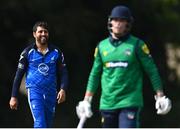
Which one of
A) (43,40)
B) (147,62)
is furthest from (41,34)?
(147,62)

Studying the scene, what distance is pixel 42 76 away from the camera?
820 cm

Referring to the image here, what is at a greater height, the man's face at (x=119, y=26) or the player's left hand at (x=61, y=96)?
the man's face at (x=119, y=26)

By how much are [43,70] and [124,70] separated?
2059 millimetres

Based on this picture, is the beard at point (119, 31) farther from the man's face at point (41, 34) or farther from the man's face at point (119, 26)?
the man's face at point (41, 34)

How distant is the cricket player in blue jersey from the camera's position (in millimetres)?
8180

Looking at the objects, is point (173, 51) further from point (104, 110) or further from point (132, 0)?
point (104, 110)

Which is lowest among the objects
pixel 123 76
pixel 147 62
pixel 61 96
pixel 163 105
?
pixel 163 105

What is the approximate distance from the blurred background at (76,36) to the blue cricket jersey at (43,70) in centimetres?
1152

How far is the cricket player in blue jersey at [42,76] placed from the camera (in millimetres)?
8180

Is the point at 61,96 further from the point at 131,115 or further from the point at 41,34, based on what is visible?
the point at 131,115

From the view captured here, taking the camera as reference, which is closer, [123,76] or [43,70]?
[43,70]

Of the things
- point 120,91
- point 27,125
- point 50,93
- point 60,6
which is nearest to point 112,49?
point 120,91

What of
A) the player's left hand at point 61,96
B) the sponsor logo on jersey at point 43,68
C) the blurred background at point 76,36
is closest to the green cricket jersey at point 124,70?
the player's left hand at point 61,96

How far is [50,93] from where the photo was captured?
8211 millimetres
